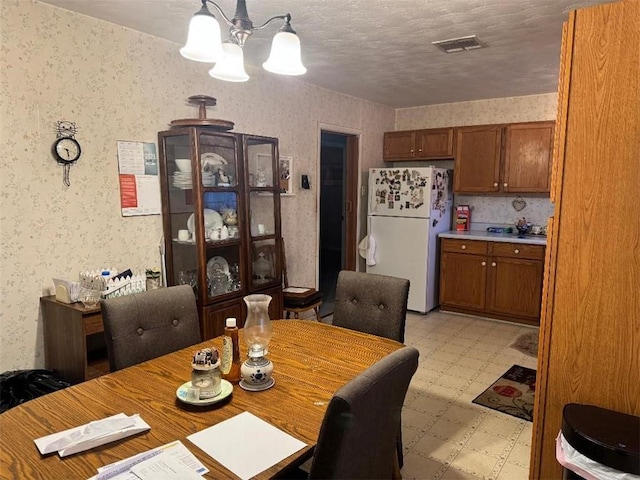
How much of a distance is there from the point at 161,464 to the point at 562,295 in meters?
1.55

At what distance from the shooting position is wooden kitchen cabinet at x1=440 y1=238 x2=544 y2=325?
4.32 metres

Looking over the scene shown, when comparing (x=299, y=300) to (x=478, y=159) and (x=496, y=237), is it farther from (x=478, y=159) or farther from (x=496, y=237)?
(x=478, y=159)

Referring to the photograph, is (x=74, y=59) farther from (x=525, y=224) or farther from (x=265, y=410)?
(x=525, y=224)

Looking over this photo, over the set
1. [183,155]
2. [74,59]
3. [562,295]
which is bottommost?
[562,295]

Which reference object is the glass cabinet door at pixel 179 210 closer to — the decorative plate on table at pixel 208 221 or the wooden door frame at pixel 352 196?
the decorative plate on table at pixel 208 221

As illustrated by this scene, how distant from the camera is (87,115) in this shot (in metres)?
2.62

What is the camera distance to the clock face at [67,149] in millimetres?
2469

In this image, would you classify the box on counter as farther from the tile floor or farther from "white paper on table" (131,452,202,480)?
"white paper on table" (131,452,202,480)

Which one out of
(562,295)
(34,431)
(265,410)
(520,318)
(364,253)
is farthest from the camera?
(364,253)

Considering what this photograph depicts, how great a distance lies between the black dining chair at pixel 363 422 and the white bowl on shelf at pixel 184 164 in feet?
7.27

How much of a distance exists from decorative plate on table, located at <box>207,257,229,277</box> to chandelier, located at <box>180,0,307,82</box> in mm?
1574

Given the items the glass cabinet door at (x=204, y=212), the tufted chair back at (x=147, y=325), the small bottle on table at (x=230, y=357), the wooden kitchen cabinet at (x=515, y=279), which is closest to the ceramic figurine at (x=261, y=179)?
the glass cabinet door at (x=204, y=212)

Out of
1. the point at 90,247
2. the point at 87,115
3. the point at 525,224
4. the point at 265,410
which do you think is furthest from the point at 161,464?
the point at 525,224

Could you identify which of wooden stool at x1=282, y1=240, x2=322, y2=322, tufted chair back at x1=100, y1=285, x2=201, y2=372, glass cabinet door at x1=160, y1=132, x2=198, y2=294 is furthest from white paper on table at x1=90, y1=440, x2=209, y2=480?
wooden stool at x1=282, y1=240, x2=322, y2=322
